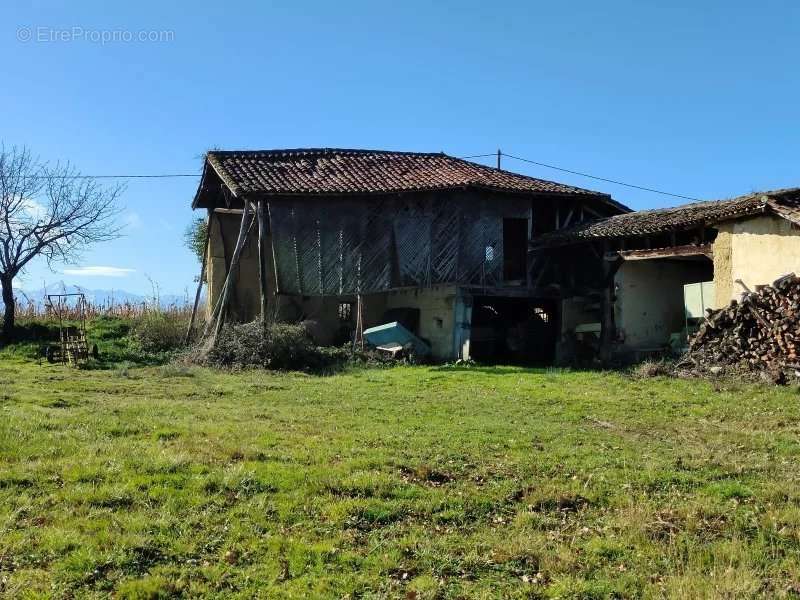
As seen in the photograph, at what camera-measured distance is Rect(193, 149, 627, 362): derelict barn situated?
18922 mm

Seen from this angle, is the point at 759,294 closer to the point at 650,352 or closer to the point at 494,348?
the point at 650,352

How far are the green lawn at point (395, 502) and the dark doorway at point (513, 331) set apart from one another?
10504mm

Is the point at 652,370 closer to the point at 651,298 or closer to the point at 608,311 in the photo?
the point at 608,311

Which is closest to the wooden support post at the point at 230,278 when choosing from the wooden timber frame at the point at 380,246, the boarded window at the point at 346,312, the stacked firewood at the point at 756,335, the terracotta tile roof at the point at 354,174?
the wooden timber frame at the point at 380,246

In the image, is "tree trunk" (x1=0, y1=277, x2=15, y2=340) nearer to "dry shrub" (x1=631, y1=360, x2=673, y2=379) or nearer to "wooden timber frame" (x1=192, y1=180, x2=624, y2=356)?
"wooden timber frame" (x1=192, y1=180, x2=624, y2=356)

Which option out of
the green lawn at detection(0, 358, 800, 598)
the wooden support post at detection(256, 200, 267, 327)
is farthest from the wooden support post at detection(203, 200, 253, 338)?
the green lawn at detection(0, 358, 800, 598)

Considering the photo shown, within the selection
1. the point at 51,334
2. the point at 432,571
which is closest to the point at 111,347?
the point at 51,334

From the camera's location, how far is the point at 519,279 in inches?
808

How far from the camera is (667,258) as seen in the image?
17.1m

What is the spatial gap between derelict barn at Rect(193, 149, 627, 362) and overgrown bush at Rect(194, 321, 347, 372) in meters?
1.60

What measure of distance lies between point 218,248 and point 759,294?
15.1 m

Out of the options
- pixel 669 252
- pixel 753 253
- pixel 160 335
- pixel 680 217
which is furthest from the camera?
pixel 160 335

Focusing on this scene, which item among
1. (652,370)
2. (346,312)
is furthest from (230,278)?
(652,370)

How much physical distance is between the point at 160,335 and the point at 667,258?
14.7 metres
